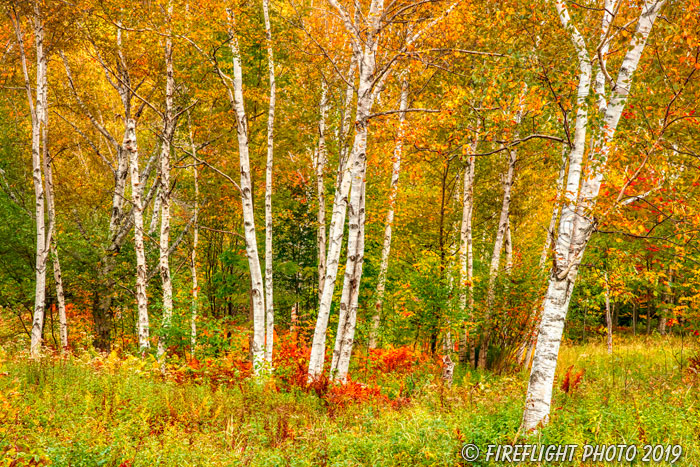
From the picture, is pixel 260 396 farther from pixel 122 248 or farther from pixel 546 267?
pixel 122 248

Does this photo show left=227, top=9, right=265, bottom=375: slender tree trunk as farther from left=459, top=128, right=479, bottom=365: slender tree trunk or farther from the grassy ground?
left=459, top=128, right=479, bottom=365: slender tree trunk

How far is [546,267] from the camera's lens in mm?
10766

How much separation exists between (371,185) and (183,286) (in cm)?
716

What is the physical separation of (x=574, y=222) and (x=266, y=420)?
514 centimetres

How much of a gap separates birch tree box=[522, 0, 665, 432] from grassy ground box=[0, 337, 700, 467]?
0.50 metres

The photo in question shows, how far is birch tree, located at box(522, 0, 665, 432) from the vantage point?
5230 mm

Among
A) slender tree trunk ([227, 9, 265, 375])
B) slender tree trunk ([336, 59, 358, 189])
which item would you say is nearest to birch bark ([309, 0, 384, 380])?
slender tree trunk ([227, 9, 265, 375])

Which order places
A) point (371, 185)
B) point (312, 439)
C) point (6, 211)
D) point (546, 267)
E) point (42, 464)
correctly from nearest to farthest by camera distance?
point (42, 464)
point (312, 439)
point (546, 267)
point (6, 211)
point (371, 185)

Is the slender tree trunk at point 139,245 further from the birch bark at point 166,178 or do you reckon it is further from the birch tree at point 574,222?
the birch tree at point 574,222

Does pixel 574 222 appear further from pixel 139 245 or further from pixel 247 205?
pixel 139 245

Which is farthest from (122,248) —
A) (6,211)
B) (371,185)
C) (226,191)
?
(371,185)

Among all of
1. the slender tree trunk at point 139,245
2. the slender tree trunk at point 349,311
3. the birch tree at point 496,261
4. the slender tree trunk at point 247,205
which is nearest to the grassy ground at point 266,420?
the slender tree trunk at point 349,311

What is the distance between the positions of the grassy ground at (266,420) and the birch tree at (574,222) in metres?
0.50

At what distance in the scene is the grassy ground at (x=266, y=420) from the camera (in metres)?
4.82
